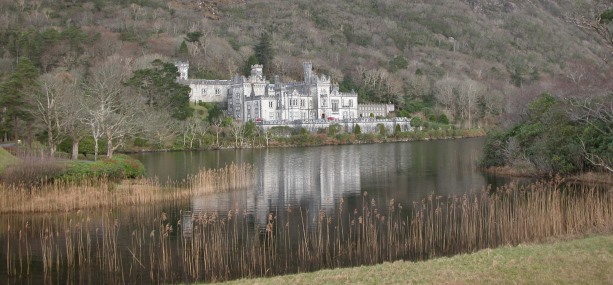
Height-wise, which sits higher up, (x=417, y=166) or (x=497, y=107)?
(x=497, y=107)

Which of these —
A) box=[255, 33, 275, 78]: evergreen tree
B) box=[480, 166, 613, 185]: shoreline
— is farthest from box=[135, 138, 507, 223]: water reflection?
box=[255, 33, 275, 78]: evergreen tree

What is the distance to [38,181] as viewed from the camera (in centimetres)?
2456

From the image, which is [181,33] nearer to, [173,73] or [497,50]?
[173,73]

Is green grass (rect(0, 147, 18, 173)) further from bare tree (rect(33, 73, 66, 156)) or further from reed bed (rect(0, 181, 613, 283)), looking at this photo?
bare tree (rect(33, 73, 66, 156))

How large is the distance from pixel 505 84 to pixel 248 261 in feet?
349

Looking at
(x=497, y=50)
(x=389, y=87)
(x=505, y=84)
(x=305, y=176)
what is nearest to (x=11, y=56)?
(x=389, y=87)

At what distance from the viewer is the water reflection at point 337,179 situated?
25.8 metres

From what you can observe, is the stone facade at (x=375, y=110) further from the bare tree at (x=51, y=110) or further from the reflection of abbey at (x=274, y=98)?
the bare tree at (x=51, y=110)

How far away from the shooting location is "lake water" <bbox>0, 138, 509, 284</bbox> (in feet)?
53.7

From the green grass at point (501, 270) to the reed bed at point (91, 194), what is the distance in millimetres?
12967

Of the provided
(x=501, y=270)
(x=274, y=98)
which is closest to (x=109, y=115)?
(x=501, y=270)

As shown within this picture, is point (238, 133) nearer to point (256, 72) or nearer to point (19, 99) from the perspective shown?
point (256, 72)

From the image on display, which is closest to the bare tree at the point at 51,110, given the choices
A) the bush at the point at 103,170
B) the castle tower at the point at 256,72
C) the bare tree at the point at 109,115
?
the bare tree at the point at 109,115

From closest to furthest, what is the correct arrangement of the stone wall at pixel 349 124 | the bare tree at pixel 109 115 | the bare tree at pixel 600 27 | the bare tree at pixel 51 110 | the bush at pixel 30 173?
the bare tree at pixel 600 27, the bush at pixel 30 173, the bare tree at pixel 109 115, the bare tree at pixel 51 110, the stone wall at pixel 349 124
